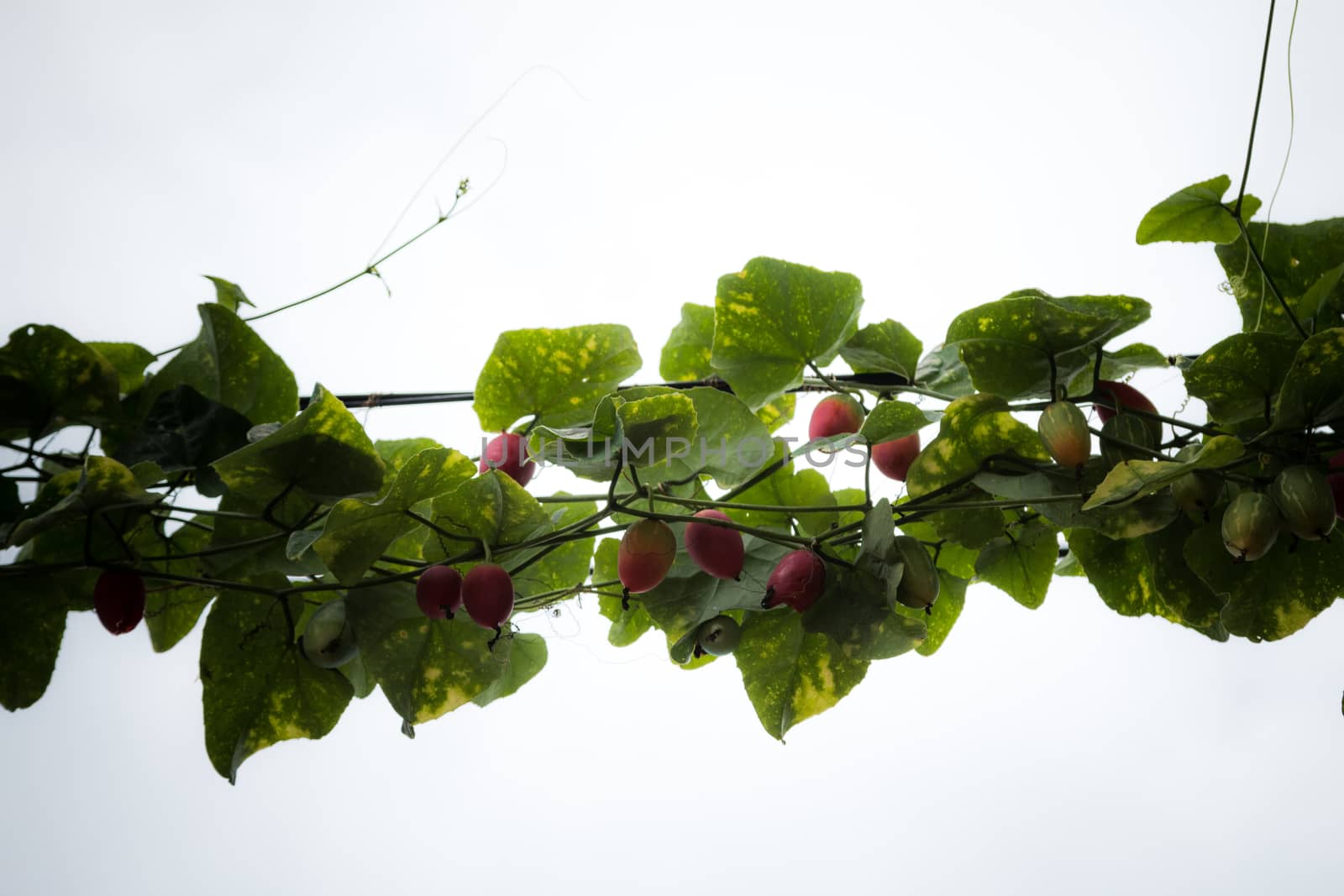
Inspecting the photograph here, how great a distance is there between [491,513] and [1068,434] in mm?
282

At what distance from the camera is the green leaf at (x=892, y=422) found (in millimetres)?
463

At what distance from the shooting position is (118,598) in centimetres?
49

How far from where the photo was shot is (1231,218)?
576 millimetres

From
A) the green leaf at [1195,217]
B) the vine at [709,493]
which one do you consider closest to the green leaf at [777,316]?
the vine at [709,493]

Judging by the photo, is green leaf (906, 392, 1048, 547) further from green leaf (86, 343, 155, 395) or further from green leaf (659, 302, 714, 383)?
green leaf (86, 343, 155, 395)

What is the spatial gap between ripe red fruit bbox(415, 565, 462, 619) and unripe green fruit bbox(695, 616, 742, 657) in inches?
5.3

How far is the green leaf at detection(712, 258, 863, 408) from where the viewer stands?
52 centimetres

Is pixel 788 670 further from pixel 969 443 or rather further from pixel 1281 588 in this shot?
pixel 1281 588

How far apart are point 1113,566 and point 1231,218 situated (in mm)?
232

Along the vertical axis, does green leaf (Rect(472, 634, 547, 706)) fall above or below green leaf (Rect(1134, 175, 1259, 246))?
below

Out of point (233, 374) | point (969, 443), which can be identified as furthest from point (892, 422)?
point (233, 374)

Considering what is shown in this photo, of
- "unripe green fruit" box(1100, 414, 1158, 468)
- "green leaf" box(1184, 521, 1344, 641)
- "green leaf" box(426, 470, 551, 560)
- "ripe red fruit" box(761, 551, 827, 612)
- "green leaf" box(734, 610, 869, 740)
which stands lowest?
"green leaf" box(1184, 521, 1344, 641)

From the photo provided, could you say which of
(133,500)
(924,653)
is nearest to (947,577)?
(924,653)

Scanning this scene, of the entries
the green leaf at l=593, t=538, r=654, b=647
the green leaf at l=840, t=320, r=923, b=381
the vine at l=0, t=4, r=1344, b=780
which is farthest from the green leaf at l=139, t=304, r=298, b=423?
the green leaf at l=840, t=320, r=923, b=381
